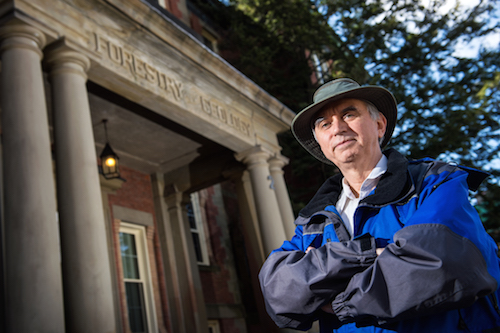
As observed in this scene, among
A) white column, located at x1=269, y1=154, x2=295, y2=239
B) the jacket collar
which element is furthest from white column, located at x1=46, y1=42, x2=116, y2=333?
white column, located at x1=269, y1=154, x2=295, y2=239

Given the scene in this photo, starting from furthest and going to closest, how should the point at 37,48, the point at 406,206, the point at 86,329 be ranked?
the point at 37,48 → the point at 86,329 → the point at 406,206

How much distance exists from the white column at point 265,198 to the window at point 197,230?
12.8 feet

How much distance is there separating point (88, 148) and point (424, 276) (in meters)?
4.81

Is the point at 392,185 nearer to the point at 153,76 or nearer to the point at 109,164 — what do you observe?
the point at 153,76

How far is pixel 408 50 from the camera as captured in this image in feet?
46.6

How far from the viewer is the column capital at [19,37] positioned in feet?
16.8

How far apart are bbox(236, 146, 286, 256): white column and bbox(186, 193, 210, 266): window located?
3915 mm

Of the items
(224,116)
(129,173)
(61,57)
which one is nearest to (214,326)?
(129,173)

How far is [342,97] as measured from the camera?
217 cm

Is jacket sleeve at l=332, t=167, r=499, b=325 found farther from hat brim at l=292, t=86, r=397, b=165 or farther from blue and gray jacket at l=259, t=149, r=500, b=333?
hat brim at l=292, t=86, r=397, b=165

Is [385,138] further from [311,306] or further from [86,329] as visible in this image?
[86,329]

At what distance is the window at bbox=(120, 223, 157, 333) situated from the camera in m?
10.3

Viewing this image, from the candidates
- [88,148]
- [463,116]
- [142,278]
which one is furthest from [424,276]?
[463,116]

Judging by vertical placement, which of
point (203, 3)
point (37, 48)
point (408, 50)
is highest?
point (203, 3)
